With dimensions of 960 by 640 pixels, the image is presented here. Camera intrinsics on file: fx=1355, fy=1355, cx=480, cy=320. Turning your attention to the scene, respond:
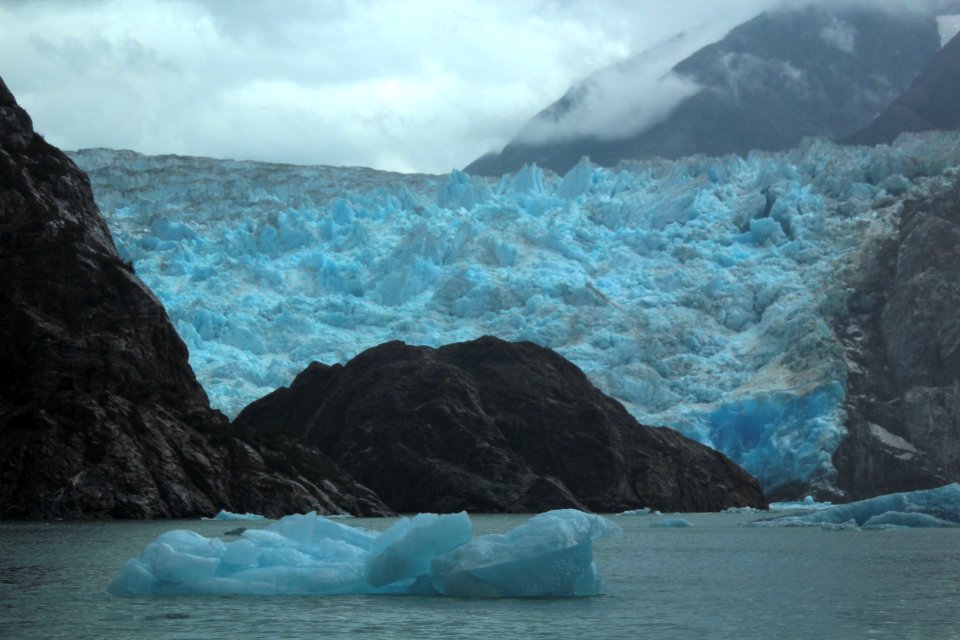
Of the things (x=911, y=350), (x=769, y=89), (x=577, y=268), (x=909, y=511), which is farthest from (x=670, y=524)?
(x=769, y=89)

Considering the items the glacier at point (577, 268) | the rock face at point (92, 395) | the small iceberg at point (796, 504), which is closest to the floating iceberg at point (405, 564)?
the rock face at point (92, 395)

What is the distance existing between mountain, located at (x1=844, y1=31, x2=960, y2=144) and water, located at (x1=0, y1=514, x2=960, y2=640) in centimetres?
11926

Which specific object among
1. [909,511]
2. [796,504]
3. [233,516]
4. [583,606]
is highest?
[796,504]

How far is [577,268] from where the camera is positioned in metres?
112

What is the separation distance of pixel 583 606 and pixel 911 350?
3722 inches

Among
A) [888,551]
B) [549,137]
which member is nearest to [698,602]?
[888,551]

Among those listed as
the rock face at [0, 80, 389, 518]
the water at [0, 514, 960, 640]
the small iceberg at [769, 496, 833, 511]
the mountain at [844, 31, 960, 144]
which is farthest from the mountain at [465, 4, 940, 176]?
the water at [0, 514, 960, 640]

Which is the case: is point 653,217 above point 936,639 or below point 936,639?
above

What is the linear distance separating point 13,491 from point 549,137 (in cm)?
13003

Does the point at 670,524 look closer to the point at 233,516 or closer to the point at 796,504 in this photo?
the point at 233,516

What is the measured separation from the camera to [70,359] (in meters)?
60.9

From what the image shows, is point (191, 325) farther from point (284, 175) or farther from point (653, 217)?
point (653, 217)

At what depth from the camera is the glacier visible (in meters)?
101

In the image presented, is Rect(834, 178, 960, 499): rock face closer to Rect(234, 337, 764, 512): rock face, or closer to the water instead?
Rect(234, 337, 764, 512): rock face
